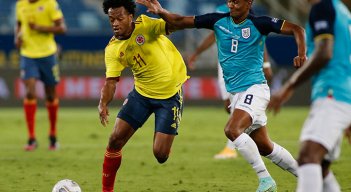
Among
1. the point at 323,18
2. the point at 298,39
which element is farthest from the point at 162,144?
the point at 323,18

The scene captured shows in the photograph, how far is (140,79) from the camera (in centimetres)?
871

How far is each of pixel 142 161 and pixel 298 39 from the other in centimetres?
427

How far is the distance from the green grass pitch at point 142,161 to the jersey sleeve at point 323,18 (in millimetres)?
3366

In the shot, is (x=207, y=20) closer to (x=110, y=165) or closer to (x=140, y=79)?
(x=140, y=79)

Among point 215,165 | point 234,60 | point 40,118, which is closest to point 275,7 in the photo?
point 40,118

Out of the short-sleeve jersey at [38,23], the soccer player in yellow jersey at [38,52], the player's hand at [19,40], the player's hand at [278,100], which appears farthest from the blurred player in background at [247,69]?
the player's hand at [19,40]

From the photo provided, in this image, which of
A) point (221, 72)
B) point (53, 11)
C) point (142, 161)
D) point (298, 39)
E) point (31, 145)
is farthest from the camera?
point (53, 11)

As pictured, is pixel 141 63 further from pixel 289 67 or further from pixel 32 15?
pixel 289 67

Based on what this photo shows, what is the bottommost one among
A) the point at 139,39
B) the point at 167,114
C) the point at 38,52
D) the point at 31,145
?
the point at 31,145

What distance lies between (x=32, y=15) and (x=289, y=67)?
968 centimetres

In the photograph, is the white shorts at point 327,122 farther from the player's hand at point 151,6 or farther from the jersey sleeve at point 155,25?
the jersey sleeve at point 155,25

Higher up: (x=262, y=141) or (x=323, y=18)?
(x=323, y=18)

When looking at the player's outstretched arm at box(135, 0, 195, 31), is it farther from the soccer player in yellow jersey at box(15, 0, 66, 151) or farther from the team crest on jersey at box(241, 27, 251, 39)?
the soccer player in yellow jersey at box(15, 0, 66, 151)

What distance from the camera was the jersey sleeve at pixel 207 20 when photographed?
8.48m
